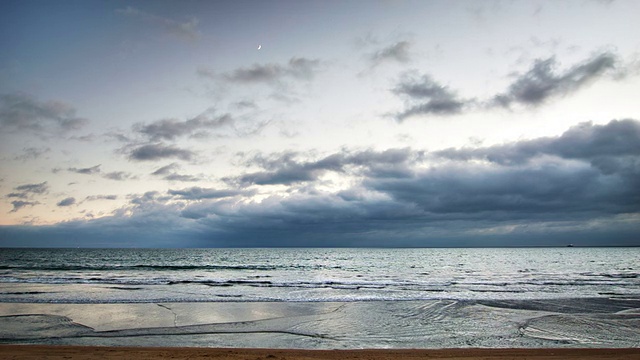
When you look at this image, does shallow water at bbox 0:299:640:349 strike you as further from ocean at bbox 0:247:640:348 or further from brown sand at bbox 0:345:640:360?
brown sand at bbox 0:345:640:360

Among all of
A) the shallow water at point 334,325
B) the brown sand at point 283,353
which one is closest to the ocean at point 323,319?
the shallow water at point 334,325

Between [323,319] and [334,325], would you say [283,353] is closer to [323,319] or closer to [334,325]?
[334,325]

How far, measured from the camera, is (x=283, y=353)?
12.1 meters

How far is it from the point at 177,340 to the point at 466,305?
672 inches

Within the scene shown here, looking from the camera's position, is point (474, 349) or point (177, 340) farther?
point (177, 340)

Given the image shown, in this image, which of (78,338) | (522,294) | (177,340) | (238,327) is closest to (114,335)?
(78,338)

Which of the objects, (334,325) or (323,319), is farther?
(323,319)

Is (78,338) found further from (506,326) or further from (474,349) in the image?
(506,326)

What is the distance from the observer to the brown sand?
1161cm

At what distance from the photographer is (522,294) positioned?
29.8 m

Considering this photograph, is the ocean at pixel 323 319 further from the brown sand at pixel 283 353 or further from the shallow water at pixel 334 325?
the brown sand at pixel 283 353

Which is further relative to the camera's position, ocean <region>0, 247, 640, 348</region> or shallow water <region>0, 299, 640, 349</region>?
ocean <region>0, 247, 640, 348</region>

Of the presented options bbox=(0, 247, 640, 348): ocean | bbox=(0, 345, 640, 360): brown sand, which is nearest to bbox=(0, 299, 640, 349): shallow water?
bbox=(0, 247, 640, 348): ocean

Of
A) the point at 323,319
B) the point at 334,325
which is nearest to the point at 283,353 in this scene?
the point at 334,325
